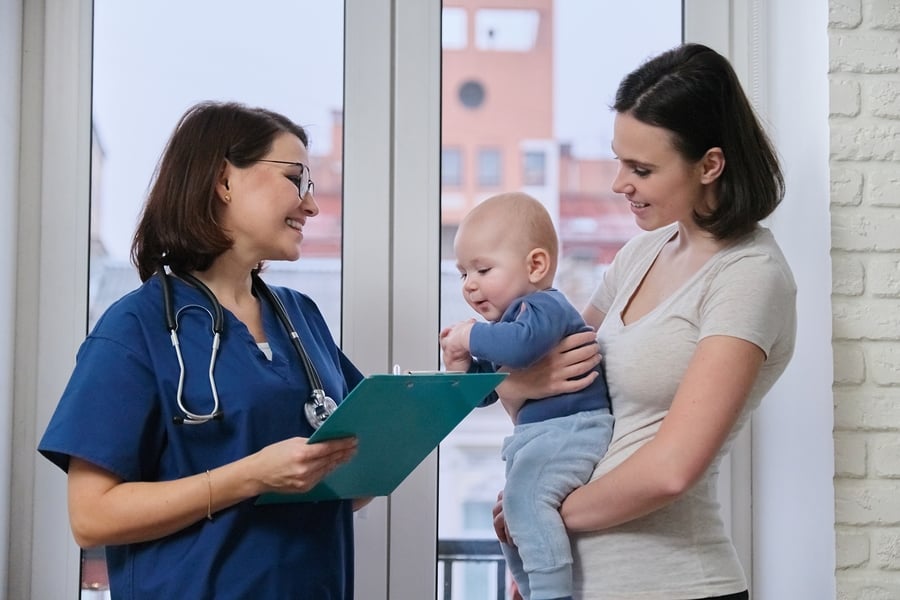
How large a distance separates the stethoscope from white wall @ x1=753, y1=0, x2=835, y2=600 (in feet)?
3.19

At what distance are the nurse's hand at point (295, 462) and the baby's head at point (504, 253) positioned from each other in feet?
1.27

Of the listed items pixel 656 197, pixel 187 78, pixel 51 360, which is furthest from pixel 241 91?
pixel 656 197

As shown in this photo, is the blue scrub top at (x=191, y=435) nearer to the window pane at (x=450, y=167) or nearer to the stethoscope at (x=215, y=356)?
the stethoscope at (x=215, y=356)

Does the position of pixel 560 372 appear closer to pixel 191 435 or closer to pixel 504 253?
pixel 504 253

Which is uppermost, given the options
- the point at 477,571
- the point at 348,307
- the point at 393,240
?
the point at 393,240

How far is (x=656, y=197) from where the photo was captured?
1.67 metres

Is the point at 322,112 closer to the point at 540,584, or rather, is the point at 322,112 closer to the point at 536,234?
the point at 536,234

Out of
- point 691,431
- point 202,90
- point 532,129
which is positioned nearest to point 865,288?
point 691,431

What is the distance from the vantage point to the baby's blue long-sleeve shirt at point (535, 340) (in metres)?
1.63

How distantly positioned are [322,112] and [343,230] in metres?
0.28

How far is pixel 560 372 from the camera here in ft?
5.40

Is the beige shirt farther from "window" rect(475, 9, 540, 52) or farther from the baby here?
"window" rect(475, 9, 540, 52)

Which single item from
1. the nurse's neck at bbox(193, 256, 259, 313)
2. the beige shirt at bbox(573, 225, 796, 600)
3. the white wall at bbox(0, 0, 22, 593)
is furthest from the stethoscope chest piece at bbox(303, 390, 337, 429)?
the white wall at bbox(0, 0, 22, 593)

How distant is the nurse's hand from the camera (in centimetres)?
148
